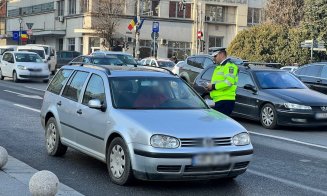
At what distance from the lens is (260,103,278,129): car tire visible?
522 inches

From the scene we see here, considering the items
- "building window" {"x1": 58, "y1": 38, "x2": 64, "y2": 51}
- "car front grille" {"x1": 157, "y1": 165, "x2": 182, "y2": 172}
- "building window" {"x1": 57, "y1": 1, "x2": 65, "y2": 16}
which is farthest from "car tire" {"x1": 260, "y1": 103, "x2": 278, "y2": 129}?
"building window" {"x1": 57, "y1": 1, "x2": 65, "y2": 16}

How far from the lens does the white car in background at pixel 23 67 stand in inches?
1089

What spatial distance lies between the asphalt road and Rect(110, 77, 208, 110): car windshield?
3.39 ft

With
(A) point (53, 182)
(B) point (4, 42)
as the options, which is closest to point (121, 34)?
(B) point (4, 42)

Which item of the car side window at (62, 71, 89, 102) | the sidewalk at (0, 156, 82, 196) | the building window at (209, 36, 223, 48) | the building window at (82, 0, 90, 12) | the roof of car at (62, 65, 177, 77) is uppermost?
the building window at (82, 0, 90, 12)

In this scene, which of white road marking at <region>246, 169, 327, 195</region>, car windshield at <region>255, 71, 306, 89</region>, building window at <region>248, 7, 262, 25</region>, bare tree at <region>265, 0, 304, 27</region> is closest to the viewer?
white road marking at <region>246, 169, 327, 195</region>

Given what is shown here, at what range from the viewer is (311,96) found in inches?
532

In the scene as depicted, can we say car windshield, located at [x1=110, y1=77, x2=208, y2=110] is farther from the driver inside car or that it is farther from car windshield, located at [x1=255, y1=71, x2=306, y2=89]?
car windshield, located at [x1=255, y1=71, x2=306, y2=89]

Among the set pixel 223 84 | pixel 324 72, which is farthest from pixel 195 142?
pixel 324 72

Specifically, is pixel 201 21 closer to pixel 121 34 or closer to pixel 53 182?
pixel 121 34

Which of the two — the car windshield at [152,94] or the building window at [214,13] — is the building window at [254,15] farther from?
the car windshield at [152,94]

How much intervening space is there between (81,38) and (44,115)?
4861cm

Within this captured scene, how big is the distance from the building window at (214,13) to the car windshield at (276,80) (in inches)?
1801

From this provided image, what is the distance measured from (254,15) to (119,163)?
57.9 metres
